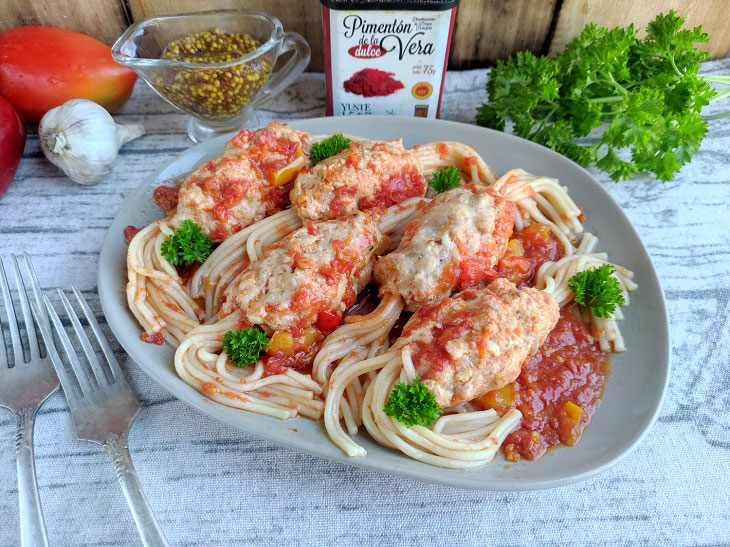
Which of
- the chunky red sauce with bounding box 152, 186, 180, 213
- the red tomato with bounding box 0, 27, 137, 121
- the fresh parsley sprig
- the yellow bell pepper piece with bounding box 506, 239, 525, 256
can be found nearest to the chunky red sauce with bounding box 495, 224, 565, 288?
the yellow bell pepper piece with bounding box 506, 239, 525, 256

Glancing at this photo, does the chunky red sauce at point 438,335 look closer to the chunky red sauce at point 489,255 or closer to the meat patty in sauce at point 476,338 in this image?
the meat patty in sauce at point 476,338

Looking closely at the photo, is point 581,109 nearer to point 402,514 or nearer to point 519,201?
point 519,201

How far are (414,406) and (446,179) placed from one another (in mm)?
1787

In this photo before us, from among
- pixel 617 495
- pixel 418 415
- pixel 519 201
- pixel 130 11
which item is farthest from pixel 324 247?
pixel 130 11

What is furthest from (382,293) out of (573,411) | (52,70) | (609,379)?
(52,70)

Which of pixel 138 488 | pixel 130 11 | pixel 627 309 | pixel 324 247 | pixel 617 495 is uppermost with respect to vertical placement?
pixel 130 11

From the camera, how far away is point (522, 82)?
4.52 m

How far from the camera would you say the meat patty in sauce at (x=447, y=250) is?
10.8ft

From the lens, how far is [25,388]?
10.8ft

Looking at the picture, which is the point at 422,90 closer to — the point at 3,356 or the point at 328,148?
the point at 328,148

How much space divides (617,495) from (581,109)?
9.30ft

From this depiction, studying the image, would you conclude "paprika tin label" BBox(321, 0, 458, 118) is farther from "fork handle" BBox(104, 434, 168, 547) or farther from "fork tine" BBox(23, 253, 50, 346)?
"fork handle" BBox(104, 434, 168, 547)

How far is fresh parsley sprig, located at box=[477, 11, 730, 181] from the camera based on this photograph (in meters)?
4.07

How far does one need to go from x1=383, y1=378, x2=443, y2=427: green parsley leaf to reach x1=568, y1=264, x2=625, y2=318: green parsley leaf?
4.11 ft
